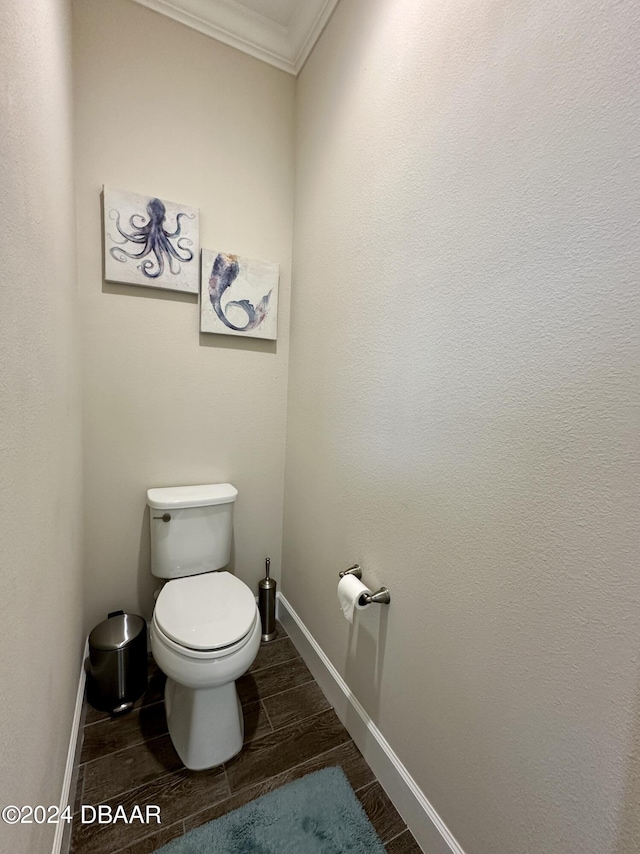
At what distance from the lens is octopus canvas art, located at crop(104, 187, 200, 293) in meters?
1.39

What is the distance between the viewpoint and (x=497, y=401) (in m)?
0.77

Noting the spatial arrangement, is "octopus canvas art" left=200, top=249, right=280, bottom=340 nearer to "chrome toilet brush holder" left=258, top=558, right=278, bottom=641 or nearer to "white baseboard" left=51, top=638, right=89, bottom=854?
"chrome toilet brush holder" left=258, top=558, right=278, bottom=641

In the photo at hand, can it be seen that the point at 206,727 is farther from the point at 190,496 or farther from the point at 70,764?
the point at 190,496

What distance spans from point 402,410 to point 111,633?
1419mm

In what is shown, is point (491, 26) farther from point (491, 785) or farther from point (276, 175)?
point (491, 785)

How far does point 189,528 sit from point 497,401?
4.34 feet

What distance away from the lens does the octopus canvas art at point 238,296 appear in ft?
5.16

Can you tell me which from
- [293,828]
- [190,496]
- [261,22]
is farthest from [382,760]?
[261,22]

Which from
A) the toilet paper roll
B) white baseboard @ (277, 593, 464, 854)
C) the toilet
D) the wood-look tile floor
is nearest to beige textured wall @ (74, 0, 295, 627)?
the toilet

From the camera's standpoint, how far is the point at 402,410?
104cm

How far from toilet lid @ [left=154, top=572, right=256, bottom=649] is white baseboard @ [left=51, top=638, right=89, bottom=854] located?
0.39 meters

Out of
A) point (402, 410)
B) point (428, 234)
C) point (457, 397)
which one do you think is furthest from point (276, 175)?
point (457, 397)

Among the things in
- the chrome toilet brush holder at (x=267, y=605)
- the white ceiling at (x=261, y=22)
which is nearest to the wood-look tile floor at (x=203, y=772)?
the chrome toilet brush holder at (x=267, y=605)

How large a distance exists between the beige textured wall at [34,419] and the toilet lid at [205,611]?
294mm
